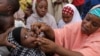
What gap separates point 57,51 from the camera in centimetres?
196

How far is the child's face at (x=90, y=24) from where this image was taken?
7.09 ft

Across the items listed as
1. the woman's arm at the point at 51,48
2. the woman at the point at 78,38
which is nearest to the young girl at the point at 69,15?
the woman at the point at 78,38

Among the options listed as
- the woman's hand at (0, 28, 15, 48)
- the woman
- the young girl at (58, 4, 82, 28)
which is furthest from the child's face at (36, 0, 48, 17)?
the woman's hand at (0, 28, 15, 48)

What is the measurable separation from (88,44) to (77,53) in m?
0.16

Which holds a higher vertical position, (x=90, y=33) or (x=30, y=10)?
(x=90, y=33)

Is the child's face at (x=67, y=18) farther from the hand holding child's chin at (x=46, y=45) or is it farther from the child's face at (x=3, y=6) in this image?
the hand holding child's chin at (x=46, y=45)

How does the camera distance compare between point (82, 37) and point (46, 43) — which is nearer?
point (46, 43)

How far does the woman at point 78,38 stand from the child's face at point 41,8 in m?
2.21

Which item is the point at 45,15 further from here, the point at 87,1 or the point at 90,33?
the point at 90,33

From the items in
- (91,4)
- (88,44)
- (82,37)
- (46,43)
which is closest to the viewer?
(46,43)

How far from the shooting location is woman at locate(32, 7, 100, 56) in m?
1.96

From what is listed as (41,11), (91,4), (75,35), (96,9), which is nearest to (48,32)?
(75,35)

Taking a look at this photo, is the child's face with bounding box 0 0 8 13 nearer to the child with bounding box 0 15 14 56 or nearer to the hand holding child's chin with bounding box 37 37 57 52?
the child with bounding box 0 15 14 56

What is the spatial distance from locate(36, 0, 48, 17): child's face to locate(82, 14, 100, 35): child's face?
2.33 metres
